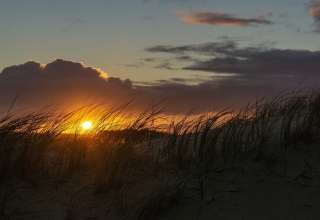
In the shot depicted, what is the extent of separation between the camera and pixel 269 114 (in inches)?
264

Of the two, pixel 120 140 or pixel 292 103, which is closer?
pixel 120 140

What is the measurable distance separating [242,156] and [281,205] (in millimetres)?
868

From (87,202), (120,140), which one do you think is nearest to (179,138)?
(120,140)

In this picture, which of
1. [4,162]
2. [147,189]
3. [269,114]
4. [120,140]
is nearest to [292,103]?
[269,114]

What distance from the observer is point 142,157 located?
5.47 m

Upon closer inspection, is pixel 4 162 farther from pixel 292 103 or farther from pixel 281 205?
pixel 292 103

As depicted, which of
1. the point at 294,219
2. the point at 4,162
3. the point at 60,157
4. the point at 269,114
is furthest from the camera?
the point at 269,114

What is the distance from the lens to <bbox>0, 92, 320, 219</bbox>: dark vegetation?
479cm

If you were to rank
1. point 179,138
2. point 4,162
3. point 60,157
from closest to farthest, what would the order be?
point 4,162 → point 60,157 → point 179,138

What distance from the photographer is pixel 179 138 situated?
5938 mm

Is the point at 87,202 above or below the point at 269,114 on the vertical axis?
below

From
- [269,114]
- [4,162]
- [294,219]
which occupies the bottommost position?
[294,219]

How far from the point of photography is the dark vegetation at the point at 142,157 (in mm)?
4785

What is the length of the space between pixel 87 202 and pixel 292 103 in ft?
10.7
